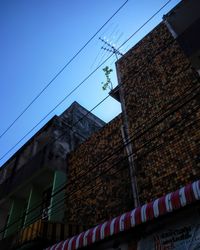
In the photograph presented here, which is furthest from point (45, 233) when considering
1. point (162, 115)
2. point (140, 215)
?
point (162, 115)

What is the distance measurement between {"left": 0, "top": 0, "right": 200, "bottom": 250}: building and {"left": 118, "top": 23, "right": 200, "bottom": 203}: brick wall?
3cm

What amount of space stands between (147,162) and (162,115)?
194cm

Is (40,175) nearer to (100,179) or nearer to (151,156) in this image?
(100,179)

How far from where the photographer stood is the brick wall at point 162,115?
8.88m

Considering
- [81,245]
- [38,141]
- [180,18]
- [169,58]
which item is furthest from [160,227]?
[38,141]

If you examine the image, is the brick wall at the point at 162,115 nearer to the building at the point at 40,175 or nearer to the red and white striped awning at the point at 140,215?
the red and white striped awning at the point at 140,215

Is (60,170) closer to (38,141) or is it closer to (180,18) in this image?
(38,141)

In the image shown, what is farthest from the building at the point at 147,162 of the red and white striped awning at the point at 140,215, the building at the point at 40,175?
the building at the point at 40,175

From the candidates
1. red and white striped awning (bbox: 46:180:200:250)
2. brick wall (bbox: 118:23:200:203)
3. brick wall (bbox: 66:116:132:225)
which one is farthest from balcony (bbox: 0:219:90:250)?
brick wall (bbox: 118:23:200:203)

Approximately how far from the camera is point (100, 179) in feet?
39.4

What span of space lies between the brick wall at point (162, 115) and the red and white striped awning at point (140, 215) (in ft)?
5.49

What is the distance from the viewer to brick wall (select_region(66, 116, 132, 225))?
10.6 metres

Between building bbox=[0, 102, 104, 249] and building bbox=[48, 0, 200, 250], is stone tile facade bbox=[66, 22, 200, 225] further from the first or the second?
building bbox=[0, 102, 104, 249]

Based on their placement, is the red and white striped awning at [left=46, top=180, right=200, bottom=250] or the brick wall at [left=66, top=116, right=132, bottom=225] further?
the brick wall at [left=66, top=116, right=132, bottom=225]
